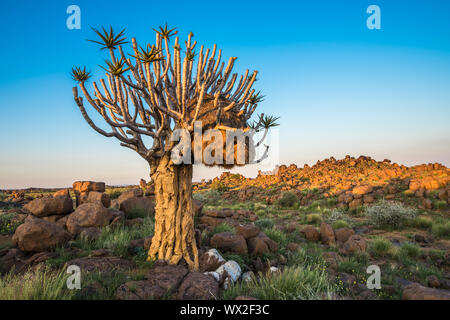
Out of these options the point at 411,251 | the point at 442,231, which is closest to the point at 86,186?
the point at 411,251

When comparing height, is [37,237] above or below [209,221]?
above

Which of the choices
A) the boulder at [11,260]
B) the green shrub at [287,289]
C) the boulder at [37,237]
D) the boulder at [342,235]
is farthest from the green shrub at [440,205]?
the boulder at [11,260]

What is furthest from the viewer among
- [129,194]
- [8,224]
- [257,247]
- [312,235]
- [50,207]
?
[129,194]

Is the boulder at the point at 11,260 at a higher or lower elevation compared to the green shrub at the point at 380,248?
higher

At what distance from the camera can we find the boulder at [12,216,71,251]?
5.63 meters

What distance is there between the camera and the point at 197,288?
12.5 feet

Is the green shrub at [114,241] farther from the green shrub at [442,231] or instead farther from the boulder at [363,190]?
the boulder at [363,190]

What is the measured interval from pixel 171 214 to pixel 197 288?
1.73 meters

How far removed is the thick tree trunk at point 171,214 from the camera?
507 centimetres

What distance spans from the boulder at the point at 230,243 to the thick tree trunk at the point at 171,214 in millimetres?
1359

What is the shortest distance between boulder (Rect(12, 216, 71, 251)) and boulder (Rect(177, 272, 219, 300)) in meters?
3.96

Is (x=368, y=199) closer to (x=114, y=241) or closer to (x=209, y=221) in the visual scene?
(x=209, y=221)
